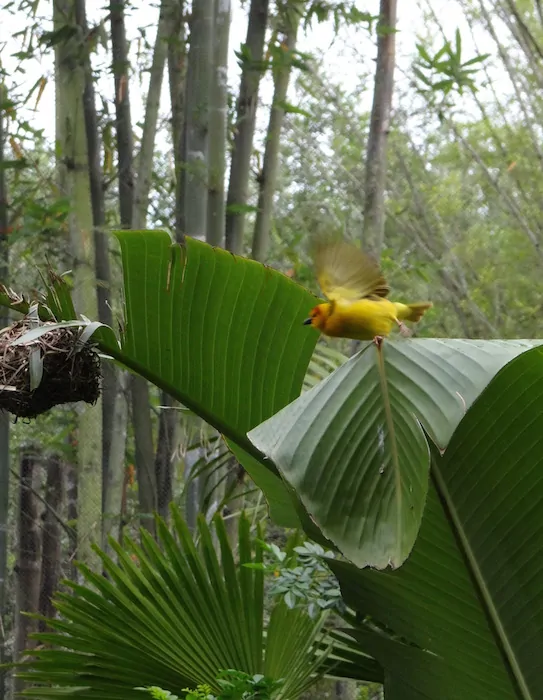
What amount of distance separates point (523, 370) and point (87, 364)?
2.71 ft

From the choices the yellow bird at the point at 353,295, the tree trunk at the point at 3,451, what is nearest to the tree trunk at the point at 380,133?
the tree trunk at the point at 3,451

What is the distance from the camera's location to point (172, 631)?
1777mm

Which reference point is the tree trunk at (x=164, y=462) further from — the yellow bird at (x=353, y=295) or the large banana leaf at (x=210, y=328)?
the yellow bird at (x=353, y=295)

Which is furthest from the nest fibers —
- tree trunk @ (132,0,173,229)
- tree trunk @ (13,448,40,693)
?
tree trunk @ (13,448,40,693)

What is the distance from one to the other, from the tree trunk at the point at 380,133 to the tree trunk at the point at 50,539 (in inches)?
81.7

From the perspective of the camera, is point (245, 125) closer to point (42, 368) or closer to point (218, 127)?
point (218, 127)

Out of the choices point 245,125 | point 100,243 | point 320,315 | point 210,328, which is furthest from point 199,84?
point 320,315

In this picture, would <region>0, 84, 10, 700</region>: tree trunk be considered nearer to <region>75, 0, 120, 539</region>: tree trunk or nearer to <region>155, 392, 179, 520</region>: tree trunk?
<region>75, 0, 120, 539</region>: tree trunk

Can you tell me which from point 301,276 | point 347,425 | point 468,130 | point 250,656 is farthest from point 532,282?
point 347,425

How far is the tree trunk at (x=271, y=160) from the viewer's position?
3.35 metres

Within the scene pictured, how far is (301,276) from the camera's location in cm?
369

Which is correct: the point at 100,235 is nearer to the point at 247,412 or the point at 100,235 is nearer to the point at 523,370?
the point at 247,412

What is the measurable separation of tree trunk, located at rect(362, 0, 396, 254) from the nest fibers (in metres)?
1.79

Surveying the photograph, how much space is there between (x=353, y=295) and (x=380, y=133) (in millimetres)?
2177
